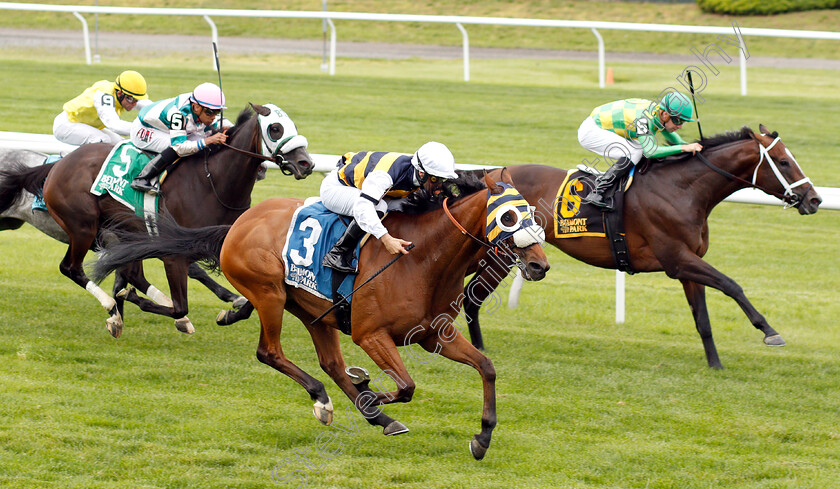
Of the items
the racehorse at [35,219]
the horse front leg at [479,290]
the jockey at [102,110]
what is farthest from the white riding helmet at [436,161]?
the jockey at [102,110]

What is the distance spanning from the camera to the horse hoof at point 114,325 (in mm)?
5887

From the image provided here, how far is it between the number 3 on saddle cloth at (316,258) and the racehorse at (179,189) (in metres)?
1.06

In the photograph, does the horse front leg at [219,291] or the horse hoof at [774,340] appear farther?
the horse front leg at [219,291]

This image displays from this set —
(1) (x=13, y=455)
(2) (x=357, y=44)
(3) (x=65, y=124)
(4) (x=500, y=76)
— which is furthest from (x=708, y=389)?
(2) (x=357, y=44)

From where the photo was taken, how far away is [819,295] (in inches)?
301

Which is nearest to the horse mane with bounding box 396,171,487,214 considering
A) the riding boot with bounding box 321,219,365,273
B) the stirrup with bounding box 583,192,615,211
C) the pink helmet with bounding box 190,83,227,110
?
the riding boot with bounding box 321,219,365,273

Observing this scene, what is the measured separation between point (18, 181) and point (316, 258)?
9.78 feet

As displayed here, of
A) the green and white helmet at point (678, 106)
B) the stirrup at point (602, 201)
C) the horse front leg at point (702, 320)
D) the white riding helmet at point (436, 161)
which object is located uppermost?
the white riding helmet at point (436, 161)

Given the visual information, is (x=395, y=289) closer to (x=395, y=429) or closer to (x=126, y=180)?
(x=395, y=429)

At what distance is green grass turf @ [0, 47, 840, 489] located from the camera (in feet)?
13.5

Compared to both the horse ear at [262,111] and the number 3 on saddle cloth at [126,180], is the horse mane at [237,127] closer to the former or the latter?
the horse ear at [262,111]

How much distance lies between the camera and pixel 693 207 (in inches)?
232

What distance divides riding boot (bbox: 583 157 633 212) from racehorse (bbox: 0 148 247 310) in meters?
2.30

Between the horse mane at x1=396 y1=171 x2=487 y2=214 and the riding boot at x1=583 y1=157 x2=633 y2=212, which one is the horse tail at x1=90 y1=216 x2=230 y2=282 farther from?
the riding boot at x1=583 y1=157 x2=633 y2=212
